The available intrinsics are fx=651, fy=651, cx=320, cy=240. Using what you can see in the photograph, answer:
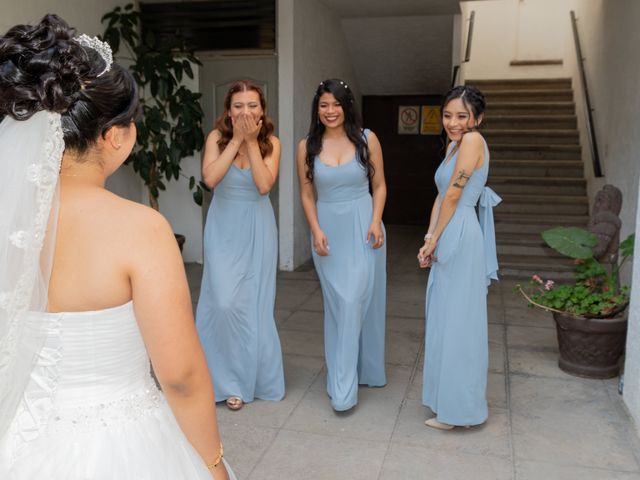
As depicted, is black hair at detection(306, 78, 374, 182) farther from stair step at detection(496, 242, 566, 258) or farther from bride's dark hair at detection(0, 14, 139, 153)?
stair step at detection(496, 242, 566, 258)

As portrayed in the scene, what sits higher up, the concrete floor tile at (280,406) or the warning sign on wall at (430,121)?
the warning sign on wall at (430,121)

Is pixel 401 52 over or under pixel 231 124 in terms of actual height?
over

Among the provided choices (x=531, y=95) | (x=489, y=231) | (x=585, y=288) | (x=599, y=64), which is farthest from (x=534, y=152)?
(x=489, y=231)

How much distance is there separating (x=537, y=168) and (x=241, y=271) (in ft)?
19.7

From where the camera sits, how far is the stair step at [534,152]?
855 centimetres

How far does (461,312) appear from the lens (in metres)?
3.06

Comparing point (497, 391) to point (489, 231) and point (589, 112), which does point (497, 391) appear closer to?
point (489, 231)

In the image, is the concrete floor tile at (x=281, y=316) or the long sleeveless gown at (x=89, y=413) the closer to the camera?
the long sleeveless gown at (x=89, y=413)

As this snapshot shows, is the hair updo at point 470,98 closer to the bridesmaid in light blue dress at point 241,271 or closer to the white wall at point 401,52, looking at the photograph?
the bridesmaid in light blue dress at point 241,271

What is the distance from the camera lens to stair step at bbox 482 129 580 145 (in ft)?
28.8

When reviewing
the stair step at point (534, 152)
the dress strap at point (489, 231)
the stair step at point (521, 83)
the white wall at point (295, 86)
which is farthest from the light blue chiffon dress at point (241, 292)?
the stair step at point (521, 83)

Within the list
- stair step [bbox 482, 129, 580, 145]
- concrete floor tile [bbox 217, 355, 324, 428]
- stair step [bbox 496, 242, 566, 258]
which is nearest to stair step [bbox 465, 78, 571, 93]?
stair step [bbox 482, 129, 580, 145]

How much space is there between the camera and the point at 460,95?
3.04 m

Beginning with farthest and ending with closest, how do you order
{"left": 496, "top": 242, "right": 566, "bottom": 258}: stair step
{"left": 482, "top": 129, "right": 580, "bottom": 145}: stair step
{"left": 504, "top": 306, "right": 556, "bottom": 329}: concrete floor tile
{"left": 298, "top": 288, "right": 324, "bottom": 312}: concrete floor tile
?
{"left": 482, "top": 129, "right": 580, "bottom": 145}: stair step → {"left": 496, "top": 242, "right": 566, "bottom": 258}: stair step → {"left": 298, "top": 288, "right": 324, "bottom": 312}: concrete floor tile → {"left": 504, "top": 306, "right": 556, "bottom": 329}: concrete floor tile
